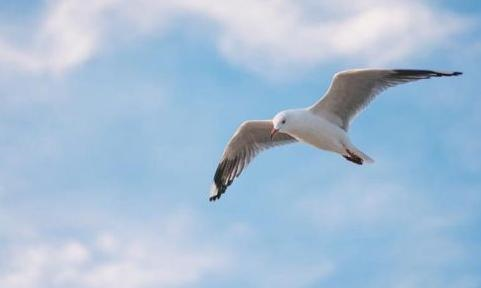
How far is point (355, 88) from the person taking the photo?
13367 millimetres

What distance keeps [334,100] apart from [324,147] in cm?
66

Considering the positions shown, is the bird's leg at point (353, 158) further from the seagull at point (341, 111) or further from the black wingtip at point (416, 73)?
the black wingtip at point (416, 73)

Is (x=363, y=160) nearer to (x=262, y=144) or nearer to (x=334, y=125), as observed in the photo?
(x=334, y=125)

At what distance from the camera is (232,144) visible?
15164 mm

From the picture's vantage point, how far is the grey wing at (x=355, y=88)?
13.2 meters

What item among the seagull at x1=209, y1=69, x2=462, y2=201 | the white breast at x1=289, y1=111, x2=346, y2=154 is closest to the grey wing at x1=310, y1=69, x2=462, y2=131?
the seagull at x1=209, y1=69, x2=462, y2=201

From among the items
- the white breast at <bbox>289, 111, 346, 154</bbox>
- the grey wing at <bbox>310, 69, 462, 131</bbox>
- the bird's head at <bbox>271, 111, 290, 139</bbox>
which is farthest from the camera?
the bird's head at <bbox>271, 111, 290, 139</bbox>

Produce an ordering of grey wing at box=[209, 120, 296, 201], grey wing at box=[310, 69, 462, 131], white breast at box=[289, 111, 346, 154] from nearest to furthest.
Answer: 1. grey wing at box=[310, 69, 462, 131]
2. white breast at box=[289, 111, 346, 154]
3. grey wing at box=[209, 120, 296, 201]

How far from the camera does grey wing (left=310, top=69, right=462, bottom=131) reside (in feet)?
43.2

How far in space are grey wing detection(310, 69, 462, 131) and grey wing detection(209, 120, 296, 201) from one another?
1.29 m

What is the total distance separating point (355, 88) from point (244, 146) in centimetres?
251

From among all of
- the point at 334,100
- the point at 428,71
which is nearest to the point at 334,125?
the point at 334,100

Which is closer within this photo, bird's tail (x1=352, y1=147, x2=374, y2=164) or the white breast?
the white breast

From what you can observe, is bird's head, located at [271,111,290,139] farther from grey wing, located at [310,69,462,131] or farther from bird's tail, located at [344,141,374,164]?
bird's tail, located at [344,141,374,164]
